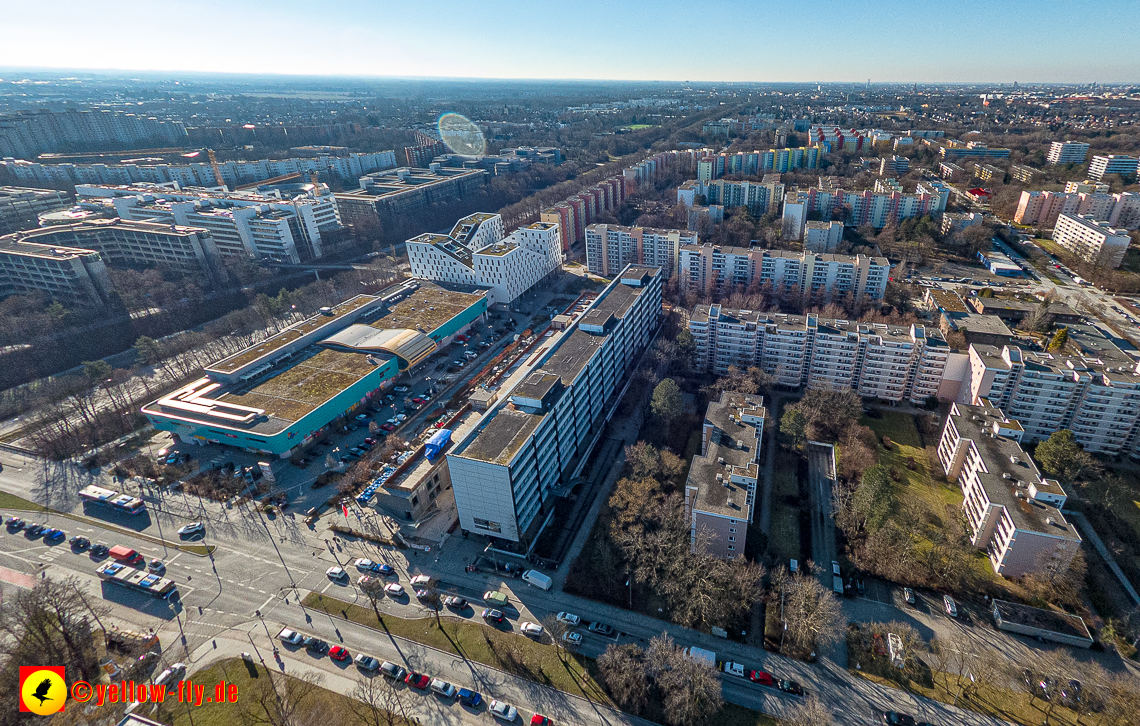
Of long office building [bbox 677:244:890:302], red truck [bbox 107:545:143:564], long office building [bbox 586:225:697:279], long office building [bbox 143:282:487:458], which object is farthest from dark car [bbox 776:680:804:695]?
long office building [bbox 586:225:697:279]

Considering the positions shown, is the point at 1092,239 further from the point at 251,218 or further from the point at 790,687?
the point at 251,218

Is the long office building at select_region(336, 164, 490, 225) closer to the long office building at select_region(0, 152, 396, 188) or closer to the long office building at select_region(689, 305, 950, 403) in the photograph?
the long office building at select_region(0, 152, 396, 188)

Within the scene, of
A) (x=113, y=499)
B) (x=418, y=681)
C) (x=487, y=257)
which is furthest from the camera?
(x=487, y=257)

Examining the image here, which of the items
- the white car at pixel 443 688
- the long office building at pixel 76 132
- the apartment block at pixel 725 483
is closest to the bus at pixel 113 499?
the white car at pixel 443 688

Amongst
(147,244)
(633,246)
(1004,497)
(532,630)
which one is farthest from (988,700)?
(147,244)

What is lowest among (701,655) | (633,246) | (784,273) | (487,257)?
(701,655)

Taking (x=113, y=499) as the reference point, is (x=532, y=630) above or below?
below

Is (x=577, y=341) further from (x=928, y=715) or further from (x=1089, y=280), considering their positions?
(x=1089, y=280)
